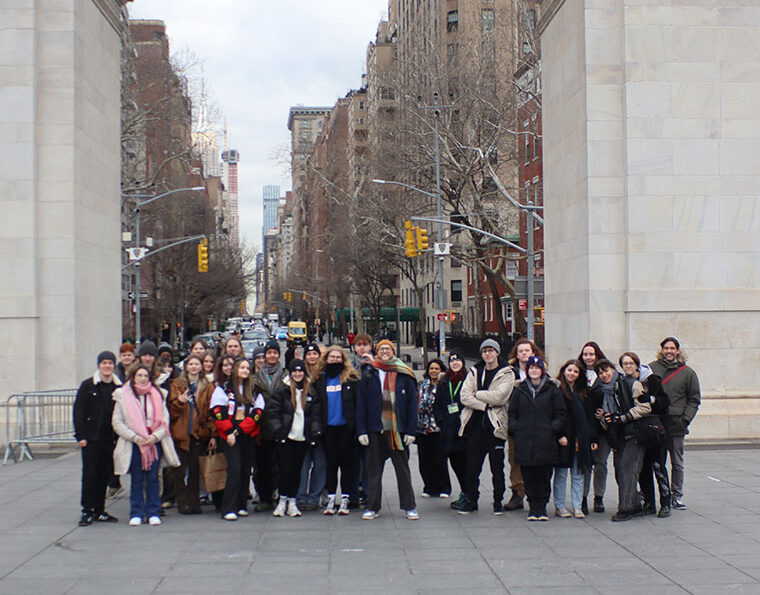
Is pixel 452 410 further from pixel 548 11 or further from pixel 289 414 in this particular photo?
pixel 548 11

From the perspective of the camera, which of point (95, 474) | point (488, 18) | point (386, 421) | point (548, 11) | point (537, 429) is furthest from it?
point (488, 18)

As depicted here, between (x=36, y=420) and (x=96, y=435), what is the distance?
652 cm

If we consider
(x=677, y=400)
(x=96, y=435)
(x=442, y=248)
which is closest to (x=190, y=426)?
(x=96, y=435)

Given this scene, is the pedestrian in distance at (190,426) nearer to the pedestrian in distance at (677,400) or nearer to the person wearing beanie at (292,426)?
the person wearing beanie at (292,426)

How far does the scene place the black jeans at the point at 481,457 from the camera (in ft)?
35.7

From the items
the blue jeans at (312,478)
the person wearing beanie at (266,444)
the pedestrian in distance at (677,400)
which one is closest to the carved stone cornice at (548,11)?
the pedestrian in distance at (677,400)

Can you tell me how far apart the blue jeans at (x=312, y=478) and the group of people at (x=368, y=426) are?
2 centimetres

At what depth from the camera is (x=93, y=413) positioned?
35.0 feet

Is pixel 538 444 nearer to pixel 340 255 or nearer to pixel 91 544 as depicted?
pixel 91 544

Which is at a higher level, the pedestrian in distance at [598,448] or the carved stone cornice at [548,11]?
the carved stone cornice at [548,11]

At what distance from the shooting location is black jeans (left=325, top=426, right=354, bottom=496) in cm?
1095

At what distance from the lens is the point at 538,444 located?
1025 cm

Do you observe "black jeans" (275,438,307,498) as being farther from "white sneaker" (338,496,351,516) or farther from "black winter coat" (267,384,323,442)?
"white sneaker" (338,496,351,516)

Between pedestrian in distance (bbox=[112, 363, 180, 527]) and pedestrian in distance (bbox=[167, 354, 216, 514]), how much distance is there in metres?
0.23
